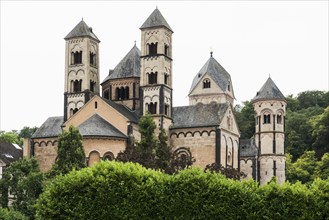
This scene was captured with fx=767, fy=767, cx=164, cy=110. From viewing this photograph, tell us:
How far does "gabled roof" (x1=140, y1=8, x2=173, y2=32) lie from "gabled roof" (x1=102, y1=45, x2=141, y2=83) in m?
8.74

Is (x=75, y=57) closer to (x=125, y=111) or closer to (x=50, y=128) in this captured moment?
(x=50, y=128)

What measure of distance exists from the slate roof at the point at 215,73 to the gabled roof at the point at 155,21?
26481mm

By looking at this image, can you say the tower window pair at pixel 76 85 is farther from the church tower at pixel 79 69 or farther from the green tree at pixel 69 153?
the green tree at pixel 69 153

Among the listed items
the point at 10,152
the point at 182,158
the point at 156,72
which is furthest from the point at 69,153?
the point at 10,152

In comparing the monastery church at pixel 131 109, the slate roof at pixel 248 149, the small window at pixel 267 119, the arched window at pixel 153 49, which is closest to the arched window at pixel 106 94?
the monastery church at pixel 131 109

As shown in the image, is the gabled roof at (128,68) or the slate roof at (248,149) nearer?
the gabled roof at (128,68)

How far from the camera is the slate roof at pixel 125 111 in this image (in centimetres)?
9666

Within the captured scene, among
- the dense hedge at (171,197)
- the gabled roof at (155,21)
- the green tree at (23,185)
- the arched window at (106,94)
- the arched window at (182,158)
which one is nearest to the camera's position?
the dense hedge at (171,197)

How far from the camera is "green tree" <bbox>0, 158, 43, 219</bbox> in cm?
6906

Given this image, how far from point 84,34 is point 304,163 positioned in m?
50.8

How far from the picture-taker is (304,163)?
13325cm

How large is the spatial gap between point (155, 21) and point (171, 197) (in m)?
53.1

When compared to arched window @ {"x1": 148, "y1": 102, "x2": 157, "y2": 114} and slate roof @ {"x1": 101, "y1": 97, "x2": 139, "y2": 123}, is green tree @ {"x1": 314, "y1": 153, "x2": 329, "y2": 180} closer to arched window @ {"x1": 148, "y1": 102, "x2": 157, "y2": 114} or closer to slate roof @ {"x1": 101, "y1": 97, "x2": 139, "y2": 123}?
slate roof @ {"x1": 101, "y1": 97, "x2": 139, "y2": 123}

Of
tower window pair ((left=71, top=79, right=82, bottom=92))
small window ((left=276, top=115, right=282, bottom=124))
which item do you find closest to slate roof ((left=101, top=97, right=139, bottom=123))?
tower window pair ((left=71, top=79, right=82, bottom=92))
